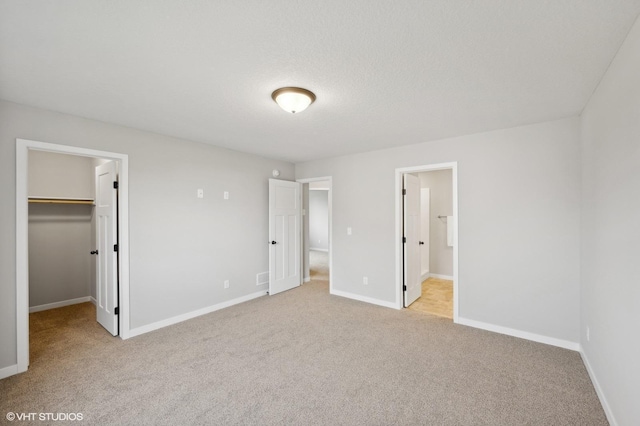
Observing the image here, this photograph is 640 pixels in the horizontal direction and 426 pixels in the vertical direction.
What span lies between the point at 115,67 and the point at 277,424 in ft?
8.84

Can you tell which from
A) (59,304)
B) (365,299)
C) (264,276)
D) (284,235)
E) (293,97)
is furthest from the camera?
(284,235)

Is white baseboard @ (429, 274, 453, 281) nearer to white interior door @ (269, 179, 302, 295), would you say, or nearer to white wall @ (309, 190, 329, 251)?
white interior door @ (269, 179, 302, 295)

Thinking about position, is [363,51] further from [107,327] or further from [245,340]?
[107,327]

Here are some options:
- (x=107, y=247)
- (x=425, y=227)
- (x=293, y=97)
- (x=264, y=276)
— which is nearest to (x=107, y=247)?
(x=107, y=247)

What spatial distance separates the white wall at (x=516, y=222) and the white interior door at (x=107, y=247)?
11.8ft

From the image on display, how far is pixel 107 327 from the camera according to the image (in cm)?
329

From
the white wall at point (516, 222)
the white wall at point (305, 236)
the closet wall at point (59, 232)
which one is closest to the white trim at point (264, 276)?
the white wall at point (305, 236)

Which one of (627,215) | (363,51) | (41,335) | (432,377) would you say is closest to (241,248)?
(41,335)

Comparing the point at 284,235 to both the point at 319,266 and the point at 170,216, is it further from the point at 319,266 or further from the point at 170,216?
the point at 319,266

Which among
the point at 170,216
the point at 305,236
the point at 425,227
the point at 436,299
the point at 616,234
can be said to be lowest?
the point at 436,299

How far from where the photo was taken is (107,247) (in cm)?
323

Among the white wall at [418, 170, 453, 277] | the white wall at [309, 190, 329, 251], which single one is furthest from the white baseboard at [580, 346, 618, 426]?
the white wall at [309, 190, 329, 251]

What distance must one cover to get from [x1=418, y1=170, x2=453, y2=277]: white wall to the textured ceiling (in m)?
2.93

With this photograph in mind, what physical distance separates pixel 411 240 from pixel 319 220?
6158 mm
